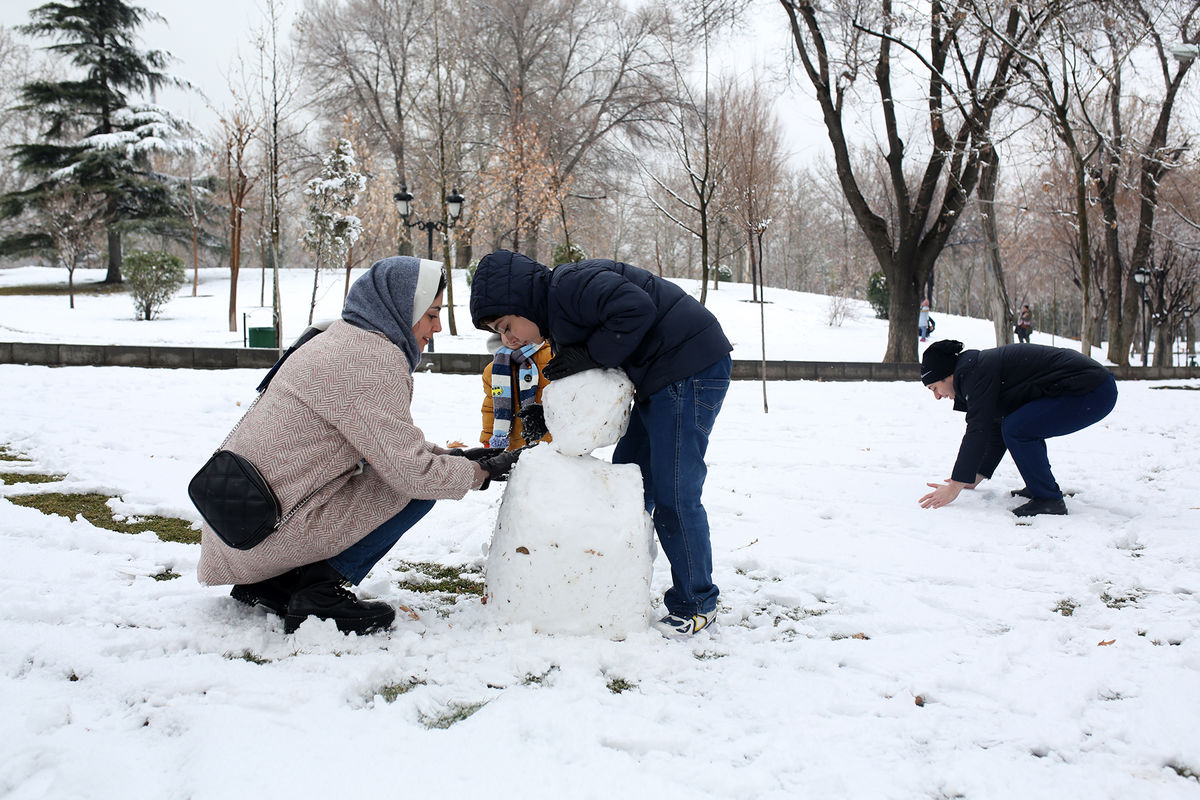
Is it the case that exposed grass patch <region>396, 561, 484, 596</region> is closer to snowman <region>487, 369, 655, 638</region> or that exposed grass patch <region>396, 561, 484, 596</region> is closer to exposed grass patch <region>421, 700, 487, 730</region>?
snowman <region>487, 369, 655, 638</region>

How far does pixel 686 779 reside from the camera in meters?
1.86

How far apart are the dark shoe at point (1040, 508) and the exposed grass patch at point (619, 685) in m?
3.43

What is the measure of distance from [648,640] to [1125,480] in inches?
192

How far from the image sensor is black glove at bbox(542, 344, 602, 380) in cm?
280

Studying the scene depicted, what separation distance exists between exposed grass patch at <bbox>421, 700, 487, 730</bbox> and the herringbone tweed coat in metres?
0.67

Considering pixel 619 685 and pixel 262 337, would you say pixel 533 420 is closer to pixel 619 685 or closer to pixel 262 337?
pixel 619 685

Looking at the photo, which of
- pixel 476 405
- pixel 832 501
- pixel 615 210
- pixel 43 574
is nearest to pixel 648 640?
pixel 43 574

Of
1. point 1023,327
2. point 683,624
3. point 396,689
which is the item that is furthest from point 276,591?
point 1023,327

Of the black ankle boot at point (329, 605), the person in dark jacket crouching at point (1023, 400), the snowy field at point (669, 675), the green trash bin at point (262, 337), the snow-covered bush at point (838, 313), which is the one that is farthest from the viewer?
the snow-covered bush at point (838, 313)

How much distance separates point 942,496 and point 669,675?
3.20m

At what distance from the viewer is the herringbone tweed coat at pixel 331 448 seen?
2439 mm

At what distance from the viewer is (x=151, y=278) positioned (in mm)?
20516

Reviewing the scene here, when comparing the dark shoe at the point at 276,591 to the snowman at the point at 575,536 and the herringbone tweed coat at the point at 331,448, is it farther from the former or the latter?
the snowman at the point at 575,536

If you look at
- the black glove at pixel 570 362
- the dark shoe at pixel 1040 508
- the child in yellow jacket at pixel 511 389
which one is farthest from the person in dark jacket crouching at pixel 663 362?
the dark shoe at pixel 1040 508
